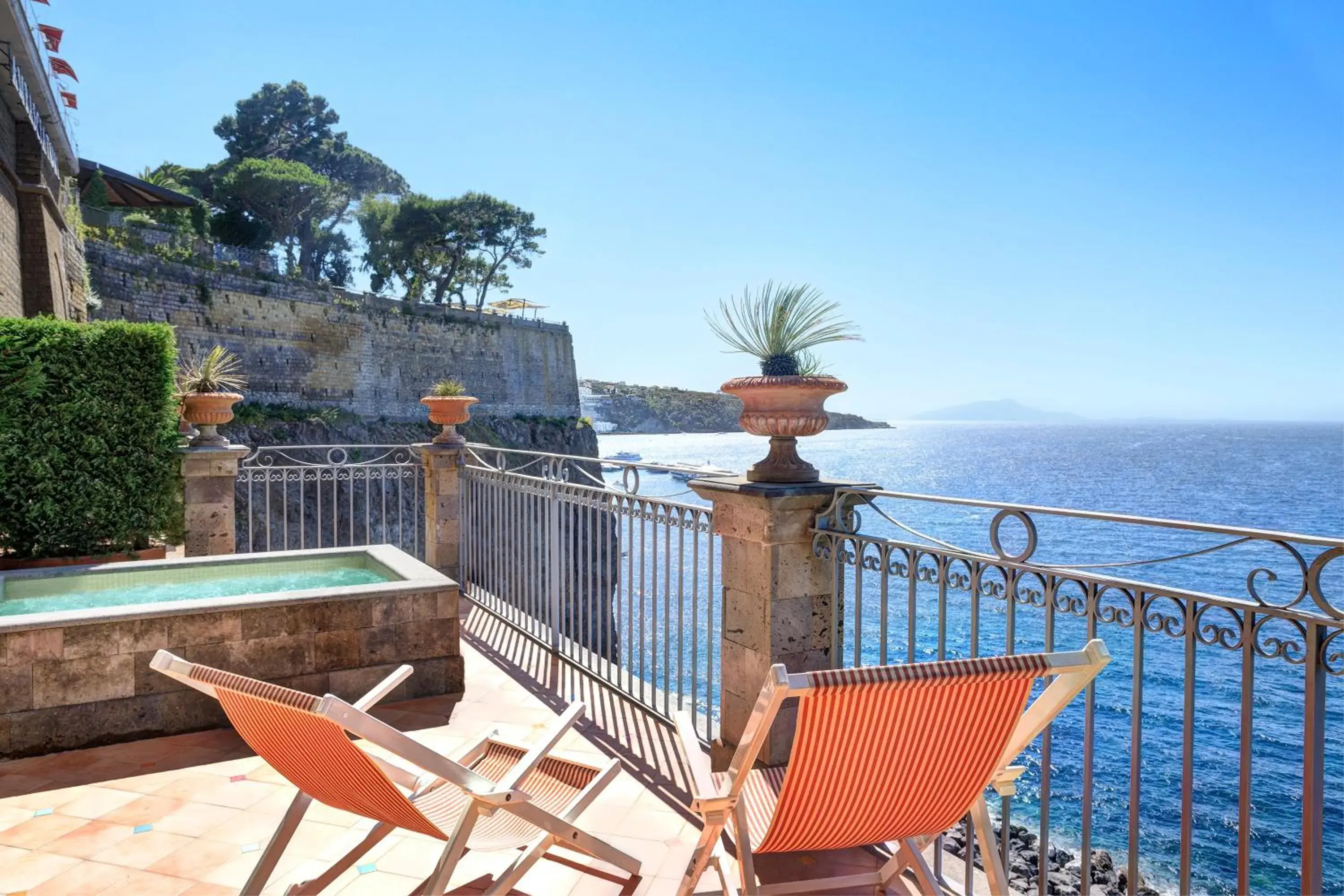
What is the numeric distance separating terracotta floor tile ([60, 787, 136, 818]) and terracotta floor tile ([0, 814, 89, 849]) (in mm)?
34

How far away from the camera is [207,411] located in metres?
6.58

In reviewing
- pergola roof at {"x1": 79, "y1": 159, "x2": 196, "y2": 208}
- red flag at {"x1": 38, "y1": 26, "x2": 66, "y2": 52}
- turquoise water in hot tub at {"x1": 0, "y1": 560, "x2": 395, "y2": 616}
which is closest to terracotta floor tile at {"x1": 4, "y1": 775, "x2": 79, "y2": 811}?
turquoise water in hot tub at {"x1": 0, "y1": 560, "x2": 395, "y2": 616}

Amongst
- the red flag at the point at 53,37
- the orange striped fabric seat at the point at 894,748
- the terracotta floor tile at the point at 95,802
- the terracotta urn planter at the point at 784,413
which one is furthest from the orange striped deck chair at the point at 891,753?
the red flag at the point at 53,37

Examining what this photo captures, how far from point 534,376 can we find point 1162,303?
6498 centimetres

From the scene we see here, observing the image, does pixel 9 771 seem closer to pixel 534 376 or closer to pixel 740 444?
pixel 534 376

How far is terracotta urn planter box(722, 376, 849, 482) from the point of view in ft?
9.43

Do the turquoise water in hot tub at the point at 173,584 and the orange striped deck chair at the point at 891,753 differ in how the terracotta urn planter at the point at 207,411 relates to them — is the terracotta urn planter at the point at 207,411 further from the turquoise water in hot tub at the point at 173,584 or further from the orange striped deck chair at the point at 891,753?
the orange striped deck chair at the point at 891,753

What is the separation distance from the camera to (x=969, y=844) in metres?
2.38

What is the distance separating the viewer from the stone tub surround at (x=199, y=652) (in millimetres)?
3354

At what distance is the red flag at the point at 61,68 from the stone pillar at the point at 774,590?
17.6m

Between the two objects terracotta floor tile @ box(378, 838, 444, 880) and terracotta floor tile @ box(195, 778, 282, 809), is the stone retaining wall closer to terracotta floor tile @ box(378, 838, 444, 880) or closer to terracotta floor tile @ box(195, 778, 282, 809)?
terracotta floor tile @ box(195, 778, 282, 809)

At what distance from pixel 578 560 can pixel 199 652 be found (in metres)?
1.92

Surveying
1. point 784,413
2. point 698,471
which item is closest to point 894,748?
point 784,413

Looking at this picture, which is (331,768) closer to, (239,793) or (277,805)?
(277,805)
